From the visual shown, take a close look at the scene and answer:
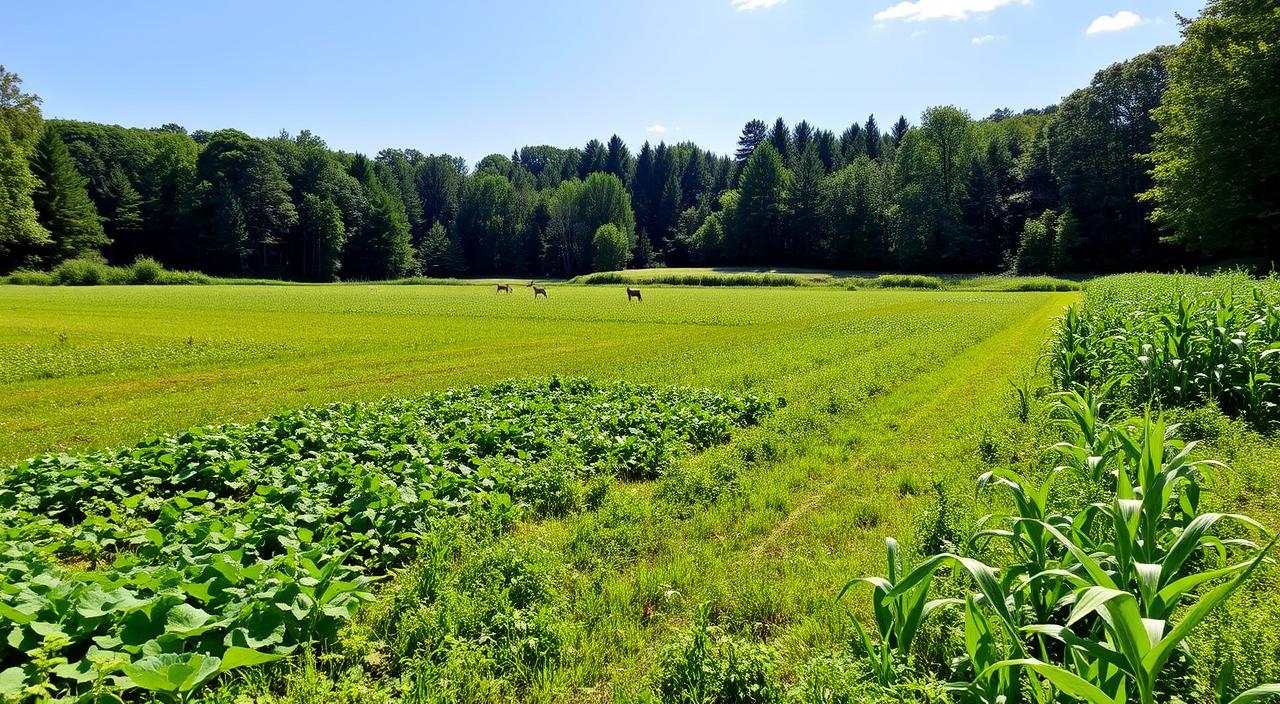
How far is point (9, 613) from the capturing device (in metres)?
3.27

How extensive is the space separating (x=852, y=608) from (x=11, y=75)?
7213 centimetres

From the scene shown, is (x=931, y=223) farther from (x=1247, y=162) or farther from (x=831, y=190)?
(x=1247, y=162)

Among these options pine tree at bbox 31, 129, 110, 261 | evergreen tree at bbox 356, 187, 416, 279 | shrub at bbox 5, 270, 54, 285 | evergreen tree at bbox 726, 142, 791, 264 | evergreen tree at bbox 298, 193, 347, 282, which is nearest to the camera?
shrub at bbox 5, 270, 54, 285

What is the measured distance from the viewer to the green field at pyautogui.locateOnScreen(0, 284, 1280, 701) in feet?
12.8

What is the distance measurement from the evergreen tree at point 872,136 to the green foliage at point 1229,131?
83769mm

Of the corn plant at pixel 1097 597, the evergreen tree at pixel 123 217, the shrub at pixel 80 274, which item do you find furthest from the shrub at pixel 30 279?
the corn plant at pixel 1097 597

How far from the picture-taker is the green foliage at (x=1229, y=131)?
1391 inches

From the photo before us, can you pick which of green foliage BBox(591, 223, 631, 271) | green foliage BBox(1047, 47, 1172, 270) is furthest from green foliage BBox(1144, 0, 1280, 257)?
green foliage BBox(591, 223, 631, 271)

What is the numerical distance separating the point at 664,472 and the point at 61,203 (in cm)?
10488

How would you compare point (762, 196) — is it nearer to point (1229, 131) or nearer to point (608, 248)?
point (608, 248)

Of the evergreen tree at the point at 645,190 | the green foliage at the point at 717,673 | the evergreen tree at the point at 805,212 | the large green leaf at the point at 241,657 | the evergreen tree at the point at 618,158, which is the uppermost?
the evergreen tree at the point at 618,158

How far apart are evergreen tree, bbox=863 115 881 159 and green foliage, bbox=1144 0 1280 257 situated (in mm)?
83769

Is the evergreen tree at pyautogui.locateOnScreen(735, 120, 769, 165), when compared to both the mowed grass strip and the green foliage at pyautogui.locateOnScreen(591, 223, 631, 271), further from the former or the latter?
the mowed grass strip

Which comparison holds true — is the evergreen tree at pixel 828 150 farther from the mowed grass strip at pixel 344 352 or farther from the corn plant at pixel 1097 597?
the corn plant at pixel 1097 597
